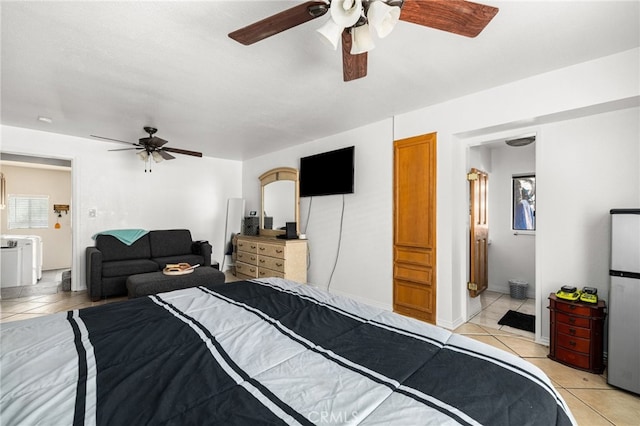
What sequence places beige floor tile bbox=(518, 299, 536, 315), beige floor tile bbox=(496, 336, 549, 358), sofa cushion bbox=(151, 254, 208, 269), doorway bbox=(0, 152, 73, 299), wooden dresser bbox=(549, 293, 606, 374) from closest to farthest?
wooden dresser bbox=(549, 293, 606, 374) < beige floor tile bbox=(496, 336, 549, 358) < beige floor tile bbox=(518, 299, 536, 315) < sofa cushion bbox=(151, 254, 208, 269) < doorway bbox=(0, 152, 73, 299)

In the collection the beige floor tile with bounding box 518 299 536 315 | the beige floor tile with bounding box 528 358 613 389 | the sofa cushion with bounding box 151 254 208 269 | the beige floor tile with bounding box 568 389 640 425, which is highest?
the sofa cushion with bounding box 151 254 208 269

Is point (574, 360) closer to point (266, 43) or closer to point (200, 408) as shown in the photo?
point (200, 408)

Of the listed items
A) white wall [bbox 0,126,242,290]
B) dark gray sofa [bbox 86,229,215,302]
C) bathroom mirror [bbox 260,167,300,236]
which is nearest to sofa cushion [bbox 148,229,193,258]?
dark gray sofa [bbox 86,229,215,302]

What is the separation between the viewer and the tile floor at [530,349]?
1.83m

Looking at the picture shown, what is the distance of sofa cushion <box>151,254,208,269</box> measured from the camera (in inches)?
181

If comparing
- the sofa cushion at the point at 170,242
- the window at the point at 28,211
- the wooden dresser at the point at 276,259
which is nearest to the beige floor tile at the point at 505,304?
the wooden dresser at the point at 276,259

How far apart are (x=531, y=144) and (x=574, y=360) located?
3.10 metres

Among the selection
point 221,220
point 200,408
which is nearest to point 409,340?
point 200,408

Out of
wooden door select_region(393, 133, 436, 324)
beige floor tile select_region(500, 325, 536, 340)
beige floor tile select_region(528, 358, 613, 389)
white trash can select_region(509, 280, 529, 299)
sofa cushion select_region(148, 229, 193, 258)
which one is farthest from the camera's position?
sofa cushion select_region(148, 229, 193, 258)

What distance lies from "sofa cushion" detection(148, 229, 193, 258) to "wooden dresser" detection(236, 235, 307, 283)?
1.17 metres

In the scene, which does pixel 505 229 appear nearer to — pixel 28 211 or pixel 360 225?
pixel 360 225

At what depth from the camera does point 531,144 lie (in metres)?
4.18

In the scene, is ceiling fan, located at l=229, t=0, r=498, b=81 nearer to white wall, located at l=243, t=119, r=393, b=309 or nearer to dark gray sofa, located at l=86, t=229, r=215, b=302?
white wall, located at l=243, t=119, r=393, b=309

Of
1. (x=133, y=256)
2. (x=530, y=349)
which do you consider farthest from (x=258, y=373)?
(x=133, y=256)
